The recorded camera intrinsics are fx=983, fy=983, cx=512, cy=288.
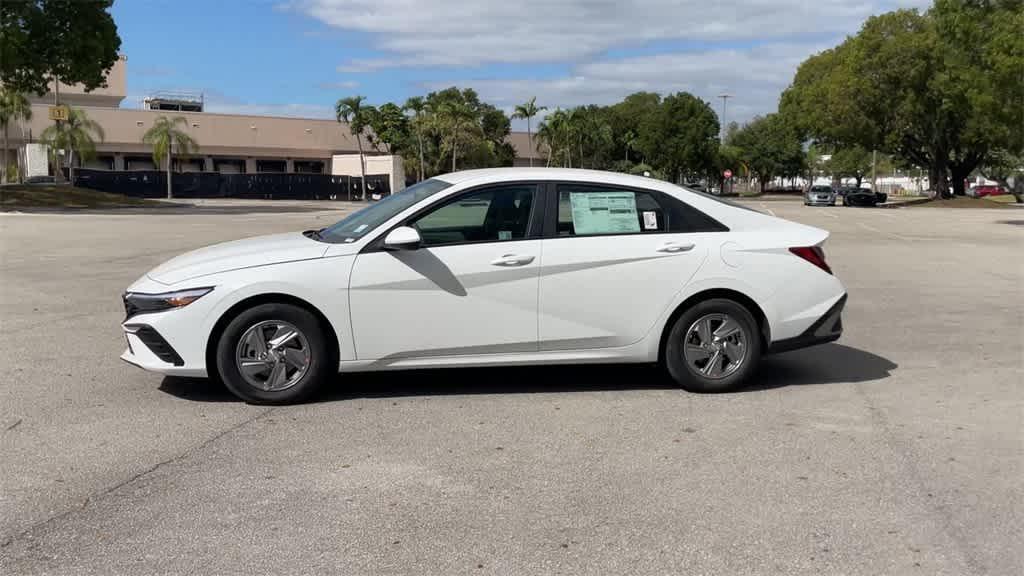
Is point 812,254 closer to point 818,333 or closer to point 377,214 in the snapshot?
point 818,333

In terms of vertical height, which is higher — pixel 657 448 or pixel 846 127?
pixel 846 127

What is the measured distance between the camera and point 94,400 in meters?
6.66

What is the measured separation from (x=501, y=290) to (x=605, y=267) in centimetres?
73

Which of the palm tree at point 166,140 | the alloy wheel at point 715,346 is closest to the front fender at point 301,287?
the alloy wheel at point 715,346

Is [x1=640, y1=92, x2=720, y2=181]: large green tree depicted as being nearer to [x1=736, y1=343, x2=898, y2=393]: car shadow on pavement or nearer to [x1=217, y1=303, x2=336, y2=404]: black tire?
[x1=736, y1=343, x2=898, y2=393]: car shadow on pavement

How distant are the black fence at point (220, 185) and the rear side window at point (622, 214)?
5806 cm

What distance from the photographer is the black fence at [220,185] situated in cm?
6047

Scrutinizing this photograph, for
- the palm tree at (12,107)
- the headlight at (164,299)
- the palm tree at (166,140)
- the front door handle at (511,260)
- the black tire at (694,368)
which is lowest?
the black tire at (694,368)

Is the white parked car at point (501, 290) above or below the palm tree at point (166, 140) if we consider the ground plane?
below

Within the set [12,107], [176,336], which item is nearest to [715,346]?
[176,336]

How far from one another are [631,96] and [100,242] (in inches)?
3439

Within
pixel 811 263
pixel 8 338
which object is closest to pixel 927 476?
pixel 811 263

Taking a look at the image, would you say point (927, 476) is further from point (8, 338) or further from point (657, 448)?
point (8, 338)

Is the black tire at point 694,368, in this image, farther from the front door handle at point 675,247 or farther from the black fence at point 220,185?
the black fence at point 220,185
